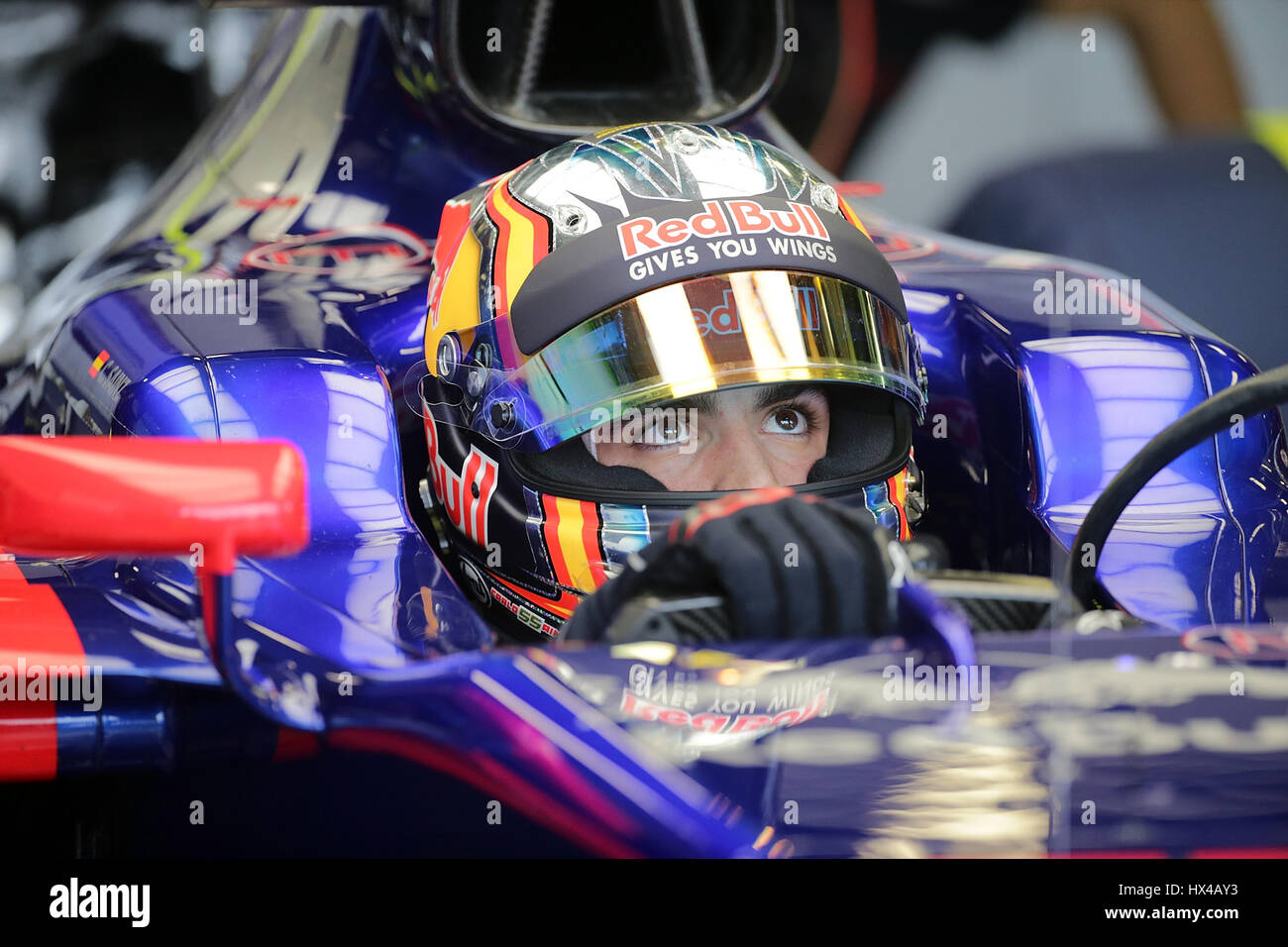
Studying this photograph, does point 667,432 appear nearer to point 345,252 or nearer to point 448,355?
point 448,355

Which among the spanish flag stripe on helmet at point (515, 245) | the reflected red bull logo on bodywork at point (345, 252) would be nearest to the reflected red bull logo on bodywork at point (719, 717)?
the spanish flag stripe on helmet at point (515, 245)

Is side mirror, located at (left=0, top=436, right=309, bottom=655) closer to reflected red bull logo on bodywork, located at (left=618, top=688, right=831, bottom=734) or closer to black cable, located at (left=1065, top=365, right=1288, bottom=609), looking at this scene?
reflected red bull logo on bodywork, located at (left=618, top=688, right=831, bottom=734)

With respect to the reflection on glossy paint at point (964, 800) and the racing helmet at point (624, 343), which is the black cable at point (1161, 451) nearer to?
the racing helmet at point (624, 343)

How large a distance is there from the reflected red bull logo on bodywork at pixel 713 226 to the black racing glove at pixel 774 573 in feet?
1.52

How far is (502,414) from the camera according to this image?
1429 mm

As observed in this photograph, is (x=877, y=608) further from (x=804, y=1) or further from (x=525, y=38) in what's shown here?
(x=804, y=1)

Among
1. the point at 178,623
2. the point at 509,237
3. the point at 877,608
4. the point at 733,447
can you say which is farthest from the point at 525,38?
the point at 877,608

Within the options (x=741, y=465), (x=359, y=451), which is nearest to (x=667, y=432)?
(x=741, y=465)

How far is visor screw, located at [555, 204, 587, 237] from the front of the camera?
147 centimetres

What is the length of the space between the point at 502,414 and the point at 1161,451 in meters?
0.58

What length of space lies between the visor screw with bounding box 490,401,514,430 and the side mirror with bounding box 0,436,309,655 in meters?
0.58

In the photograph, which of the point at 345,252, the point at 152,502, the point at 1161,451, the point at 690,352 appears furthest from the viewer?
the point at 345,252

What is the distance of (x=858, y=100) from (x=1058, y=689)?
12.2 feet

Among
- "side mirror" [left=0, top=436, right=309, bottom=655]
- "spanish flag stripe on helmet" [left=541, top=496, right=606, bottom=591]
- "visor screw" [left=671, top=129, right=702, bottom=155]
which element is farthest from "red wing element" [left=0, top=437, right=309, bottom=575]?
"visor screw" [left=671, top=129, right=702, bottom=155]
